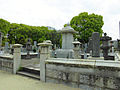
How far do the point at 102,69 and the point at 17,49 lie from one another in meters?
6.32

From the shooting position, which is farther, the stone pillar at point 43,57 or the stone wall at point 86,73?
the stone pillar at point 43,57

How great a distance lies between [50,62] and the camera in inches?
199

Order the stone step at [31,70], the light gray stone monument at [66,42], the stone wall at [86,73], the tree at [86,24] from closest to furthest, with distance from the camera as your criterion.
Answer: the stone wall at [86,73], the stone step at [31,70], the light gray stone monument at [66,42], the tree at [86,24]

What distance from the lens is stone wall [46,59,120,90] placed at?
3.34 meters

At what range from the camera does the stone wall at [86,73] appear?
3.34 metres

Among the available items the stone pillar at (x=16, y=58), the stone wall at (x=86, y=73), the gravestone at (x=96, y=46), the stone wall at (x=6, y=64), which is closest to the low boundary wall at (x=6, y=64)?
the stone wall at (x=6, y=64)

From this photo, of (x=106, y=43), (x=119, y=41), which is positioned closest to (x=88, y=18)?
(x=119, y=41)

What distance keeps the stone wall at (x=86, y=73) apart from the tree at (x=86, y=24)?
73.0 ft

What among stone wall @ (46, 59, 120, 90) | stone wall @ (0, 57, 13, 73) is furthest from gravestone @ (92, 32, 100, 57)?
stone wall @ (0, 57, 13, 73)

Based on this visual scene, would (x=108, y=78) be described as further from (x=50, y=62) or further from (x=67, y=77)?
(x=50, y=62)

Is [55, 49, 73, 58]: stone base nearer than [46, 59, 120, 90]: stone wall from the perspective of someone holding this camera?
No

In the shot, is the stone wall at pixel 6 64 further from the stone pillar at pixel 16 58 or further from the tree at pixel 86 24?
the tree at pixel 86 24

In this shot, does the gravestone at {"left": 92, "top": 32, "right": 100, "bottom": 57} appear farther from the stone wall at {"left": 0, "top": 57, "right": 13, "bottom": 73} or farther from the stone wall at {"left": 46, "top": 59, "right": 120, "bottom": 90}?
the stone wall at {"left": 0, "top": 57, "right": 13, "bottom": 73}

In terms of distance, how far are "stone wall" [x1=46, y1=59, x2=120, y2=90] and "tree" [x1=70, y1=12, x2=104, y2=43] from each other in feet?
73.0
